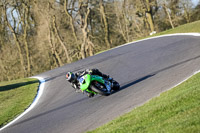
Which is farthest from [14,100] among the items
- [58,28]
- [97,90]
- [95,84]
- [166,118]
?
[58,28]

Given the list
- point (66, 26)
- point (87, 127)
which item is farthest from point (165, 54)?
point (66, 26)

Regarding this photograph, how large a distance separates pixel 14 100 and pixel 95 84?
5.60 meters

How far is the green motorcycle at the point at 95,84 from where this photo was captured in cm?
1190

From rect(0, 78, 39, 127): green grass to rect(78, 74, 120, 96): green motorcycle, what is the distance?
2.85 meters

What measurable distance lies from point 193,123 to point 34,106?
9.42 m

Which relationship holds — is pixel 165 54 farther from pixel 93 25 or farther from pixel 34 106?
pixel 93 25

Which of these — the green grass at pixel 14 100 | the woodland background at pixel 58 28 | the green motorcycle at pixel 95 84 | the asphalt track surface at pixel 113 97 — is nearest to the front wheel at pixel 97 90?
the green motorcycle at pixel 95 84

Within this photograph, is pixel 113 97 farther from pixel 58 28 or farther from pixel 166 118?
pixel 58 28

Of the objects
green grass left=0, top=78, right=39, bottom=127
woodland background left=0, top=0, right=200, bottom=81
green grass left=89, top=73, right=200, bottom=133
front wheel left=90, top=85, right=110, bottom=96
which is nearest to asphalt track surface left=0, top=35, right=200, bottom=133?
front wheel left=90, top=85, right=110, bottom=96

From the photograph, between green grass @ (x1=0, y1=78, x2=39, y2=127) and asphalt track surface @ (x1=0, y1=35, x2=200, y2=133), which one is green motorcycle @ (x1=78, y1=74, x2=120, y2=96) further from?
green grass @ (x1=0, y1=78, x2=39, y2=127)

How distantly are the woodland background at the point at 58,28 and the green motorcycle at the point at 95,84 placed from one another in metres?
31.3

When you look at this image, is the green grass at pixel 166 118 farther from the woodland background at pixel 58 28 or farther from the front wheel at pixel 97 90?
the woodland background at pixel 58 28

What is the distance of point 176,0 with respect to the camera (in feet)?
190

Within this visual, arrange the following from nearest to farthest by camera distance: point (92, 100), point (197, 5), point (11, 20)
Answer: point (92, 100)
point (11, 20)
point (197, 5)
